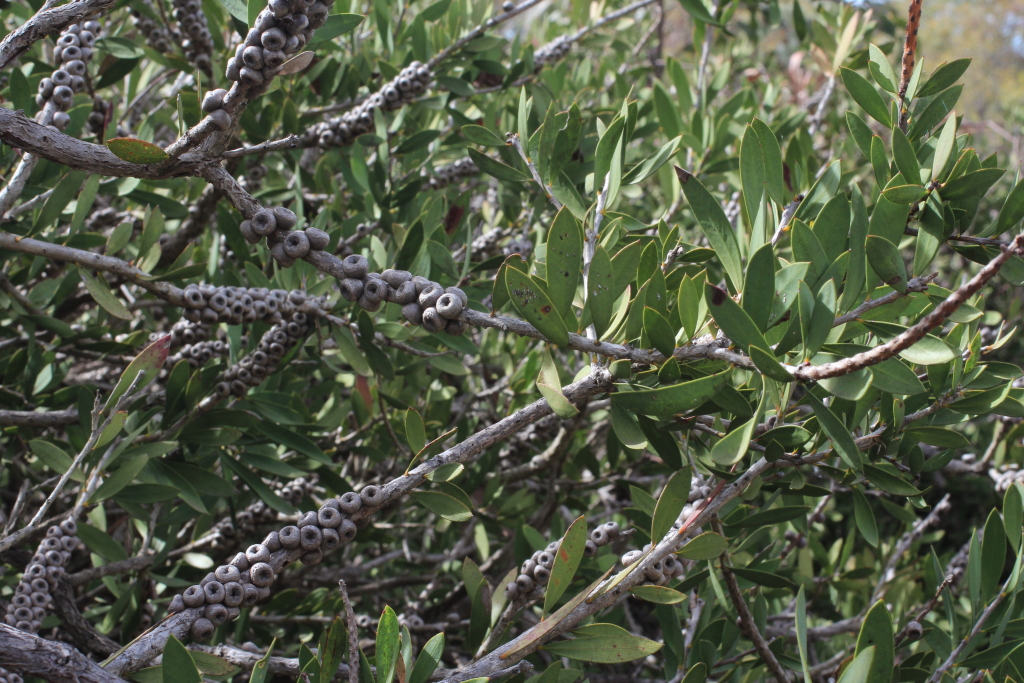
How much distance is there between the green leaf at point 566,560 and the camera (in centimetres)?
85

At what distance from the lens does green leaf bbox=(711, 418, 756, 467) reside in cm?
71

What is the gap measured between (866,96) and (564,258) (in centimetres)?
59

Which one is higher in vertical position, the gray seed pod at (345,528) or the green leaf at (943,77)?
the green leaf at (943,77)

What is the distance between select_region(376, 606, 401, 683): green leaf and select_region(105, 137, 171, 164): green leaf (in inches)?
24.5

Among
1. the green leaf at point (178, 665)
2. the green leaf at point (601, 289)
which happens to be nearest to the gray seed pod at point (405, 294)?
the green leaf at point (601, 289)

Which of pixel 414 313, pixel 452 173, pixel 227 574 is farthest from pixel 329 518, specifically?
pixel 452 173

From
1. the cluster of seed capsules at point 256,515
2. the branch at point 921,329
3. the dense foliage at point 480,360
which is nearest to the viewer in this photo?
the branch at point 921,329

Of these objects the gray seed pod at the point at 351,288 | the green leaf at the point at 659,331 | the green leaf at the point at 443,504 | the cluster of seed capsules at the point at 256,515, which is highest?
the gray seed pod at the point at 351,288

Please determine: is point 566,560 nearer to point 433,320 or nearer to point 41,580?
point 433,320

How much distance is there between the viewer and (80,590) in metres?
1.64

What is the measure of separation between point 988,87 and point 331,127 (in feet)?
51.3

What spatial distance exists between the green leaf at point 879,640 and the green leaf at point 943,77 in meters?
0.76

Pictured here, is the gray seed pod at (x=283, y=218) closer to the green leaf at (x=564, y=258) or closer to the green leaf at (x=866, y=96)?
the green leaf at (x=564, y=258)

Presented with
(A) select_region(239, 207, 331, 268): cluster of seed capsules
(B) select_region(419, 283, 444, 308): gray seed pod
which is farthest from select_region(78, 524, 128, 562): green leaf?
(B) select_region(419, 283, 444, 308): gray seed pod
